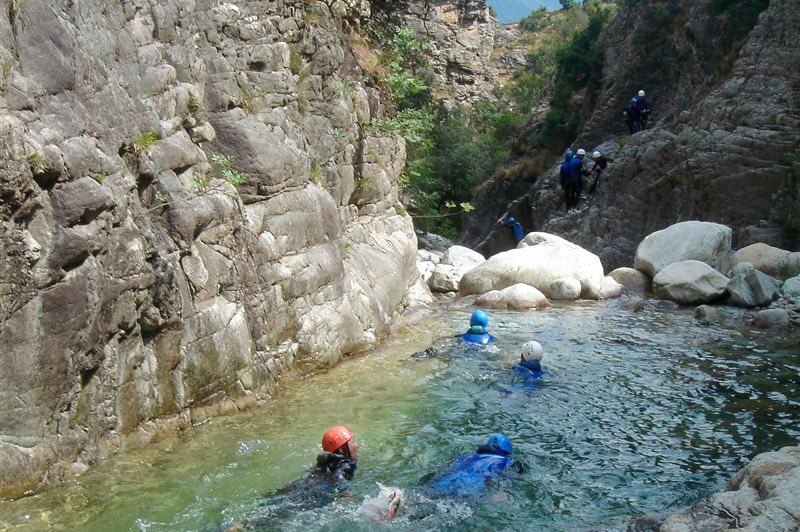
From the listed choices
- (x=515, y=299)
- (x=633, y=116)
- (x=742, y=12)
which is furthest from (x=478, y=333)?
(x=633, y=116)

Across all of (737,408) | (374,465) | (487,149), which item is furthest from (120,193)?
(487,149)

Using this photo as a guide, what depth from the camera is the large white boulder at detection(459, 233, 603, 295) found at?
1844cm

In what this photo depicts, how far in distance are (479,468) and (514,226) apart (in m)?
22.0

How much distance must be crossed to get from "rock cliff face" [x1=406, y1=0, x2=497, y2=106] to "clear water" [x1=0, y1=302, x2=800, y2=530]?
4097 cm

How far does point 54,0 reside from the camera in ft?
25.0

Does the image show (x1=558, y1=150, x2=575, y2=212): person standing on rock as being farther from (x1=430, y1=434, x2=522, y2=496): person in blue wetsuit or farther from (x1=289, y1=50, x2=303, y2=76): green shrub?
(x1=430, y1=434, x2=522, y2=496): person in blue wetsuit

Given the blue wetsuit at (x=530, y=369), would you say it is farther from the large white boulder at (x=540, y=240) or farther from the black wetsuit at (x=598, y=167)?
the black wetsuit at (x=598, y=167)

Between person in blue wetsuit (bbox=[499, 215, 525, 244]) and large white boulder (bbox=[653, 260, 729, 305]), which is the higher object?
person in blue wetsuit (bbox=[499, 215, 525, 244])

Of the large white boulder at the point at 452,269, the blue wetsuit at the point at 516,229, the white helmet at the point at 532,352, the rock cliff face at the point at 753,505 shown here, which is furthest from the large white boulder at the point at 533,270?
the rock cliff face at the point at 753,505

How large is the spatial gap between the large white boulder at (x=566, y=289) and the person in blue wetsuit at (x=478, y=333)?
188 inches

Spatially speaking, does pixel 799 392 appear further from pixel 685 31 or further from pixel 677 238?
pixel 685 31

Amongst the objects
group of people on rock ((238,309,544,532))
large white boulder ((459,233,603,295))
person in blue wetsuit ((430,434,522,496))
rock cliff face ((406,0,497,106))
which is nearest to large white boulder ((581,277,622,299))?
large white boulder ((459,233,603,295))

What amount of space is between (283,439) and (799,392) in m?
6.72

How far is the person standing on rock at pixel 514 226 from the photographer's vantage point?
92.2 feet
